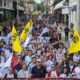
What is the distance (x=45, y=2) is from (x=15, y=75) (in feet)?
547

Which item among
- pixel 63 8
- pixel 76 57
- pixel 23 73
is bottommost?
pixel 23 73

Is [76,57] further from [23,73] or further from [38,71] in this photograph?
[23,73]

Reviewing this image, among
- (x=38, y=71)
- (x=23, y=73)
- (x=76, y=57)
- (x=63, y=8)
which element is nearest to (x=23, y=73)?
(x=23, y=73)

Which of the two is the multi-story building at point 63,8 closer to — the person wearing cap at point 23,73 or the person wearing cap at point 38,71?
the person wearing cap at point 38,71

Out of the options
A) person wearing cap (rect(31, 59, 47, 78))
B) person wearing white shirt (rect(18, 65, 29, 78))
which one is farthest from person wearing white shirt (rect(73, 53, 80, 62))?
person wearing white shirt (rect(18, 65, 29, 78))

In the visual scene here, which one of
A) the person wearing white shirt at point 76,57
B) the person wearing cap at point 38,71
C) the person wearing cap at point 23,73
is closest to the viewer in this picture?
the person wearing cap at point 23,73

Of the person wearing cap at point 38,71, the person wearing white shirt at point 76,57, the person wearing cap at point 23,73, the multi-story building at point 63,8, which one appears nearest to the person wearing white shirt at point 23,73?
the person wearing cap at point 23,73

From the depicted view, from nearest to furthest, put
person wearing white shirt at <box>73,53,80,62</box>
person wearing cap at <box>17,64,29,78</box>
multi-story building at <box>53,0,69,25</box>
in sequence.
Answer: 1. person wearing cap at <box>17,64,29,78</box>
2. person wearing white shirt at <box>73,53,80,62</box>
3. multi-story building at <box>53,0,69,25</box>

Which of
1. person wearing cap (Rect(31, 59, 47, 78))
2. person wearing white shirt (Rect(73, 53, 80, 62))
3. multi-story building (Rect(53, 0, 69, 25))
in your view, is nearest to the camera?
person wearing cap (Rect(31, 59, 47, 78))

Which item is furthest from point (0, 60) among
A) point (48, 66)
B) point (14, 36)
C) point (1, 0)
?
point (1, 0)

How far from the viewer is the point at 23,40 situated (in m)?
20.7

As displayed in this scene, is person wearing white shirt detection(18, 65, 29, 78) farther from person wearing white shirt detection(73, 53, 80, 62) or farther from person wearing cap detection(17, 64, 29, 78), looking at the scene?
person wearing white shirt detection(73, 53, 80, 62)

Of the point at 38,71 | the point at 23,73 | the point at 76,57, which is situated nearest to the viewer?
the point at 23,73

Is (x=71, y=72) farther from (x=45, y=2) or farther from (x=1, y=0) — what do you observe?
(x=45, y=2)
